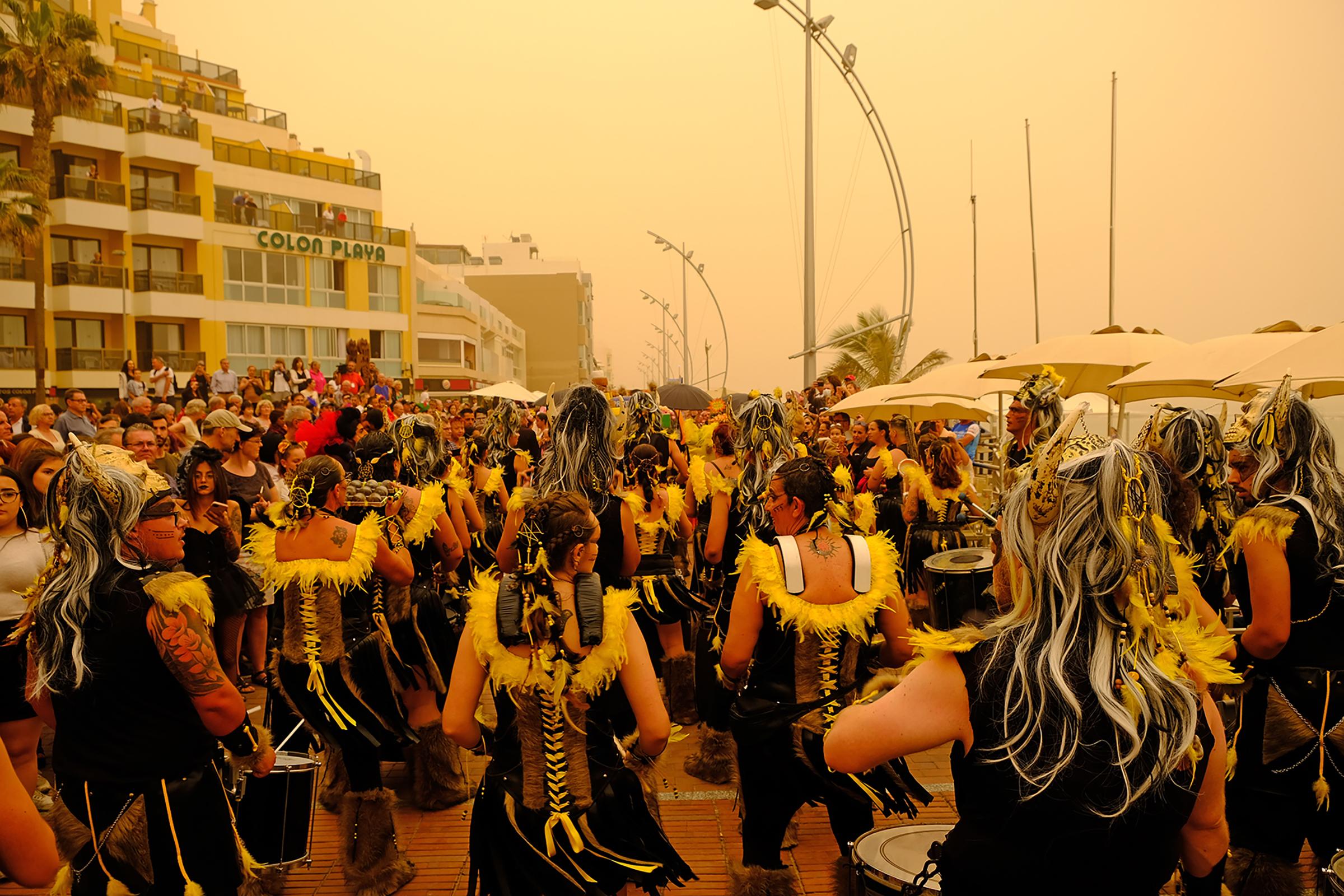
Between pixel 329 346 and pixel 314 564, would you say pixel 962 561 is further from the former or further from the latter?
pixel 329 346

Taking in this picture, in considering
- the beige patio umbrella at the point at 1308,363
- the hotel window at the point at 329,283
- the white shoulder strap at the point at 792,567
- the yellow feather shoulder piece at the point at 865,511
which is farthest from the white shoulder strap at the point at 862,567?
the hotel window at the point at 329,283

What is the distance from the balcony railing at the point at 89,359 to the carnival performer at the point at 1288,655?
37510 millimetres

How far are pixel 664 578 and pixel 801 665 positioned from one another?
91.5 inches

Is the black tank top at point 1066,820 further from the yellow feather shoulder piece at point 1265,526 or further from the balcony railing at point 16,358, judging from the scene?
the balcony railing at point 16,358

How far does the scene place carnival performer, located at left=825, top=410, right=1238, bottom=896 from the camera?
2.17 metres

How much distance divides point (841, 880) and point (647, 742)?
1.01m

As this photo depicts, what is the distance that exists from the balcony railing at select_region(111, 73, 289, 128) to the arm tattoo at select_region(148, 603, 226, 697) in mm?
39332

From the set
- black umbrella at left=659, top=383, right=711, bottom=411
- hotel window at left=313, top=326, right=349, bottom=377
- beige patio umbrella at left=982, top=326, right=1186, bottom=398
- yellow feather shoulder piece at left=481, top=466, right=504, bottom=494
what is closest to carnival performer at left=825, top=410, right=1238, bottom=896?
yellow feather shoulder piece at left=481, top=466, right=504, bottom=494

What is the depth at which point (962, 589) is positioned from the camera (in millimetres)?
5984

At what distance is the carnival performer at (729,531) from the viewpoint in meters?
5.84

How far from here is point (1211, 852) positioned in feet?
7.84

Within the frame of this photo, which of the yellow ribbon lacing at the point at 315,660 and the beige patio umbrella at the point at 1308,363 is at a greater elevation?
the beige patio umbrella at the point at 1308,363

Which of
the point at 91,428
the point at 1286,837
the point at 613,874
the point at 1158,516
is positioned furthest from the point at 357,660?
the point at 91,428

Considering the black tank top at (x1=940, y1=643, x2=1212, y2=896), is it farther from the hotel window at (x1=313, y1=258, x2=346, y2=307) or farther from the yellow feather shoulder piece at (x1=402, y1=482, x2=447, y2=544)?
the hotel window at (x1=313, y1=258, x2=346, y2=307)
